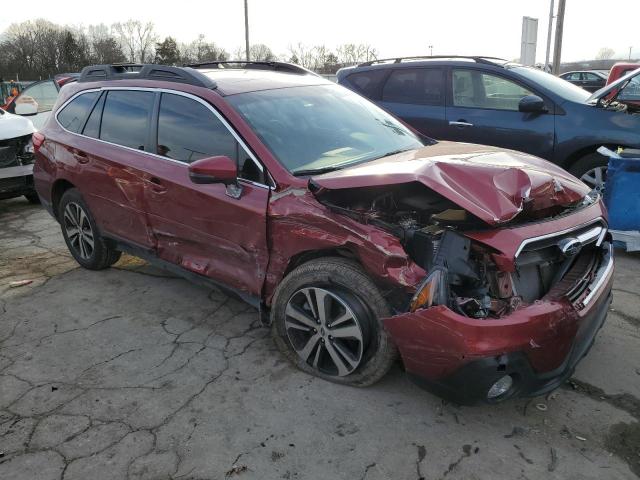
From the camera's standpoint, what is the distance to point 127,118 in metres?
4.03

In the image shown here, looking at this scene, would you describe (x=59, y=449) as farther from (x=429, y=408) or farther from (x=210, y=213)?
(x=429, y=408)

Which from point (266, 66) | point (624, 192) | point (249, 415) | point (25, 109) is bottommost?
point (249, 415)

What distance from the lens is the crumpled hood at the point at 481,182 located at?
2.45m

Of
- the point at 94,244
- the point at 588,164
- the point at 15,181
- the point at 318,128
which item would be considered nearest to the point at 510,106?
the point at 588,164

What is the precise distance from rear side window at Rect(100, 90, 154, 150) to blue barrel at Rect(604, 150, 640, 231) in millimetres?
4162

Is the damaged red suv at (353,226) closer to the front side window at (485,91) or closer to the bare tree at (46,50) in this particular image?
the front side window at (485,91)

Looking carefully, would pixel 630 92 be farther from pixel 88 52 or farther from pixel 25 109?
pixel 88 52

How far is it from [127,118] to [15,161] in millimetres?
3922

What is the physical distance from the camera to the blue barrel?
16.1ft

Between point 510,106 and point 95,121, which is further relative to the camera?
point 510,106

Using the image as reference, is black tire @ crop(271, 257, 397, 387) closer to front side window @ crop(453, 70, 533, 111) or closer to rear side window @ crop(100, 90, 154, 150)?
rear side window @ crop(100, 90, 154, 150)

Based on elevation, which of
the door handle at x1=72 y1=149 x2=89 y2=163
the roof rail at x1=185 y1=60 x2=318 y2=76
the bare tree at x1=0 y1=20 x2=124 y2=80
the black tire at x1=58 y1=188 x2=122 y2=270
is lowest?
the black tire at x1=58 y1=188 x2=122 y2=270

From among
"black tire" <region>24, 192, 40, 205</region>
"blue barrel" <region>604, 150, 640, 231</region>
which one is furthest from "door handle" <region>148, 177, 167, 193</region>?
"black tire" <region>24, 192, 40, 205</region>

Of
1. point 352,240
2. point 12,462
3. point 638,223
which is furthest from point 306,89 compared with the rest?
point 638,223
